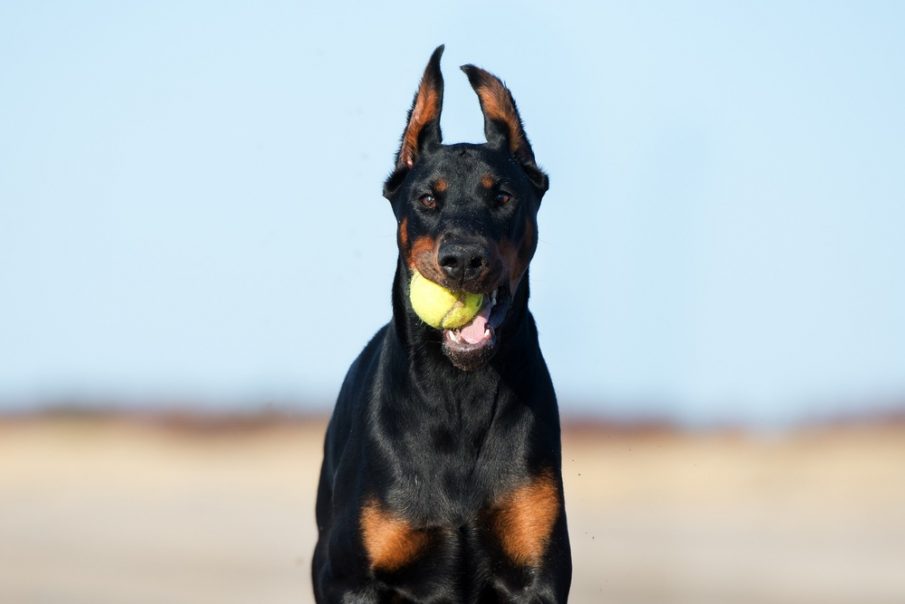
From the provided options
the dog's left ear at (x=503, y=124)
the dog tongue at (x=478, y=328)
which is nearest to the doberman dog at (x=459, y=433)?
the dog tongue at (x=478, y=328)

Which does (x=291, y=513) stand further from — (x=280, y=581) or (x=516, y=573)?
(x=516, y=573)

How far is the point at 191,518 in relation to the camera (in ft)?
60.6

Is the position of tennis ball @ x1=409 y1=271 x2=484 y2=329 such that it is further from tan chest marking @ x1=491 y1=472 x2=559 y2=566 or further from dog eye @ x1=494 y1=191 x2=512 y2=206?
tan chest marking @ x1=491 y1=472 x2=559 y2=566

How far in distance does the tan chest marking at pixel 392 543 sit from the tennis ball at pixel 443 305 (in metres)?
0.73

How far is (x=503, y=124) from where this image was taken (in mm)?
6957

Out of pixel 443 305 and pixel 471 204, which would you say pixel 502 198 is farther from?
pixel 443 305

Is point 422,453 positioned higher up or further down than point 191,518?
higher up

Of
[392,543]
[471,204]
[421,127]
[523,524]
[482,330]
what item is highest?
[421,127]

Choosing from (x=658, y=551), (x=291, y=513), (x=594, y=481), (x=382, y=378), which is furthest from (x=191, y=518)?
(x=382, y=378)

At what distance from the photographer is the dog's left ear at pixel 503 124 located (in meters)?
6.92

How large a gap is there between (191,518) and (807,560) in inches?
282

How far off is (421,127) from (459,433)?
124 centimetres

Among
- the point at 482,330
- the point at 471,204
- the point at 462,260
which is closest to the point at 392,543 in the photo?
the point at 482,330

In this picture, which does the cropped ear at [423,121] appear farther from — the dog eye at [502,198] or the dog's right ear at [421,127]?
the dog eye at [502,198]
